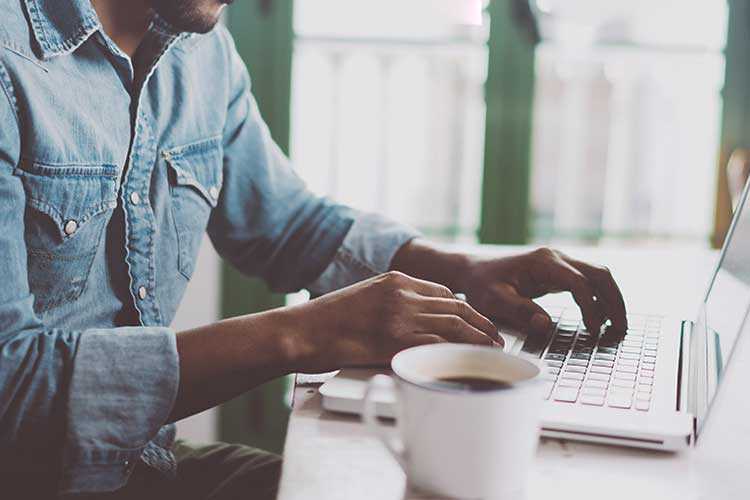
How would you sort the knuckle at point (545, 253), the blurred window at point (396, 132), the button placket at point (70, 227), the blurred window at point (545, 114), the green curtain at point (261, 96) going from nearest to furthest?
the button placket at point (70, 227), the knuckle at point (545, 253), the green curtain at point (261, 96), the blurred window at point (545, 114), the blurred window at point (396, 132)

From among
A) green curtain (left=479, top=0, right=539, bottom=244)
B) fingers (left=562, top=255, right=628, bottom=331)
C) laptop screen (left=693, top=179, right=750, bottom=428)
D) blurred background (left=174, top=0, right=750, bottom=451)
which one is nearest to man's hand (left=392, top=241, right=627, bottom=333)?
fingers (left=562, top=255, right=628, bottom=331)

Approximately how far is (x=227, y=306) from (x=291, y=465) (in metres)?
1.46

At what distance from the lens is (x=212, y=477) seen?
102 cm

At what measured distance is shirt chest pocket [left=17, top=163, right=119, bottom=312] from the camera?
2.65ft

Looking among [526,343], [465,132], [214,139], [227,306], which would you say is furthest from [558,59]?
[526,343]

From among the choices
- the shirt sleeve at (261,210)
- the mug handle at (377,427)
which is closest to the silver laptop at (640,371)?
the mug handle at (377,427)

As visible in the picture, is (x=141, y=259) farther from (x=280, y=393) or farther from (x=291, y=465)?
(x=280, y=393)

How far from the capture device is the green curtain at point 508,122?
1.95m

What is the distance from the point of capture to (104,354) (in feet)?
2.17

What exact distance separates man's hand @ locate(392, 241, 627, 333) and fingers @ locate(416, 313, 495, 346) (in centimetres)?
17

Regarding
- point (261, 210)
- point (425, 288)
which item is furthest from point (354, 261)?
point (425, 288)

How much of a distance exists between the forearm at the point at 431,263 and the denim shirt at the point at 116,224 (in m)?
Answer: 0.02

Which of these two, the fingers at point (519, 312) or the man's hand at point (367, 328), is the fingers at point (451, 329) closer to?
the man's hand at point (367, 328)

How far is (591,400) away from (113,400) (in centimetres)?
38
